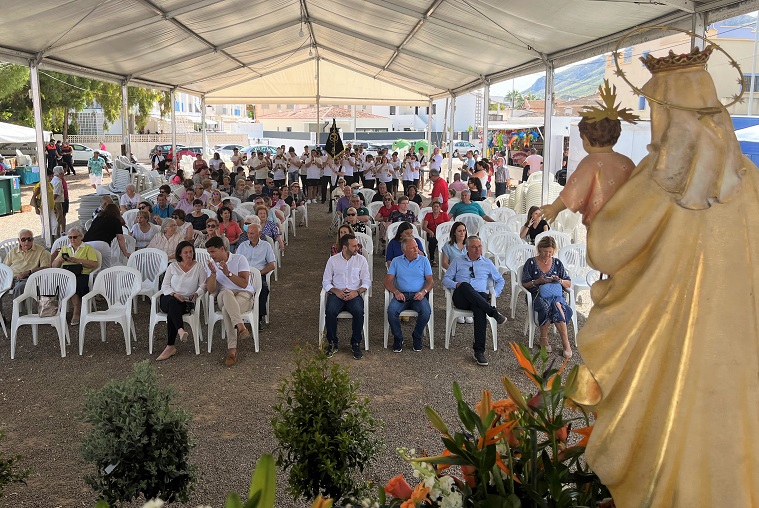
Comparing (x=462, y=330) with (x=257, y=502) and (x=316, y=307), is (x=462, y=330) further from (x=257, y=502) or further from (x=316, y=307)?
(x=257, y=502)

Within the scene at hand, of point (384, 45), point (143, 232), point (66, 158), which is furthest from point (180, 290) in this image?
point (66, 158)

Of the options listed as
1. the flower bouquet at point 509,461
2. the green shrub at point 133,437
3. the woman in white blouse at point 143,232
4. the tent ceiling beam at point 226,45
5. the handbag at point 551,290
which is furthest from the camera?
the tent ceiling beam at point 226,45

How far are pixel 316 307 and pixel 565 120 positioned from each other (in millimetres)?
18156

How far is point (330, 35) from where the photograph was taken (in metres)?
15.5

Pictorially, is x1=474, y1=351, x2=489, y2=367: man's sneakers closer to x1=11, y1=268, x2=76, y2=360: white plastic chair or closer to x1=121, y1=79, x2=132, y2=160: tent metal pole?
x1=11, y1=268, x2=76, y2=360: white plastic chair

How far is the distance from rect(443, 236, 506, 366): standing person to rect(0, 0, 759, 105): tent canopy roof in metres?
2.51

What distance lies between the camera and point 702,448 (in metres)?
1.56

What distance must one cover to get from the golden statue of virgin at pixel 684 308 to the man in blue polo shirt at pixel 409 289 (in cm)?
454

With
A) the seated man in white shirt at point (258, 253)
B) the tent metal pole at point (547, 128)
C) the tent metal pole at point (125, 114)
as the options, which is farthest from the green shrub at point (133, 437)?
the tent metal pole at point (125, 114)

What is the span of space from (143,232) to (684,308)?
7414 millimetres

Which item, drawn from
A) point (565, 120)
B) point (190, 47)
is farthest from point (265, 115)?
point (190, 47)

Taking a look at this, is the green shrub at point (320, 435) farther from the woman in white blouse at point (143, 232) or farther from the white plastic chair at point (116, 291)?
the woman in white blouse at point (143, 232)

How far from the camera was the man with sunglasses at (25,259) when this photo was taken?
6840 mm

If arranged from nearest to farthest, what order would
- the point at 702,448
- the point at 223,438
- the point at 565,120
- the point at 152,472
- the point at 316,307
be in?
the point at 702,448 → the point at 152,472 → the point at 223,438 → the point at 316,307 → the point at 565,120
